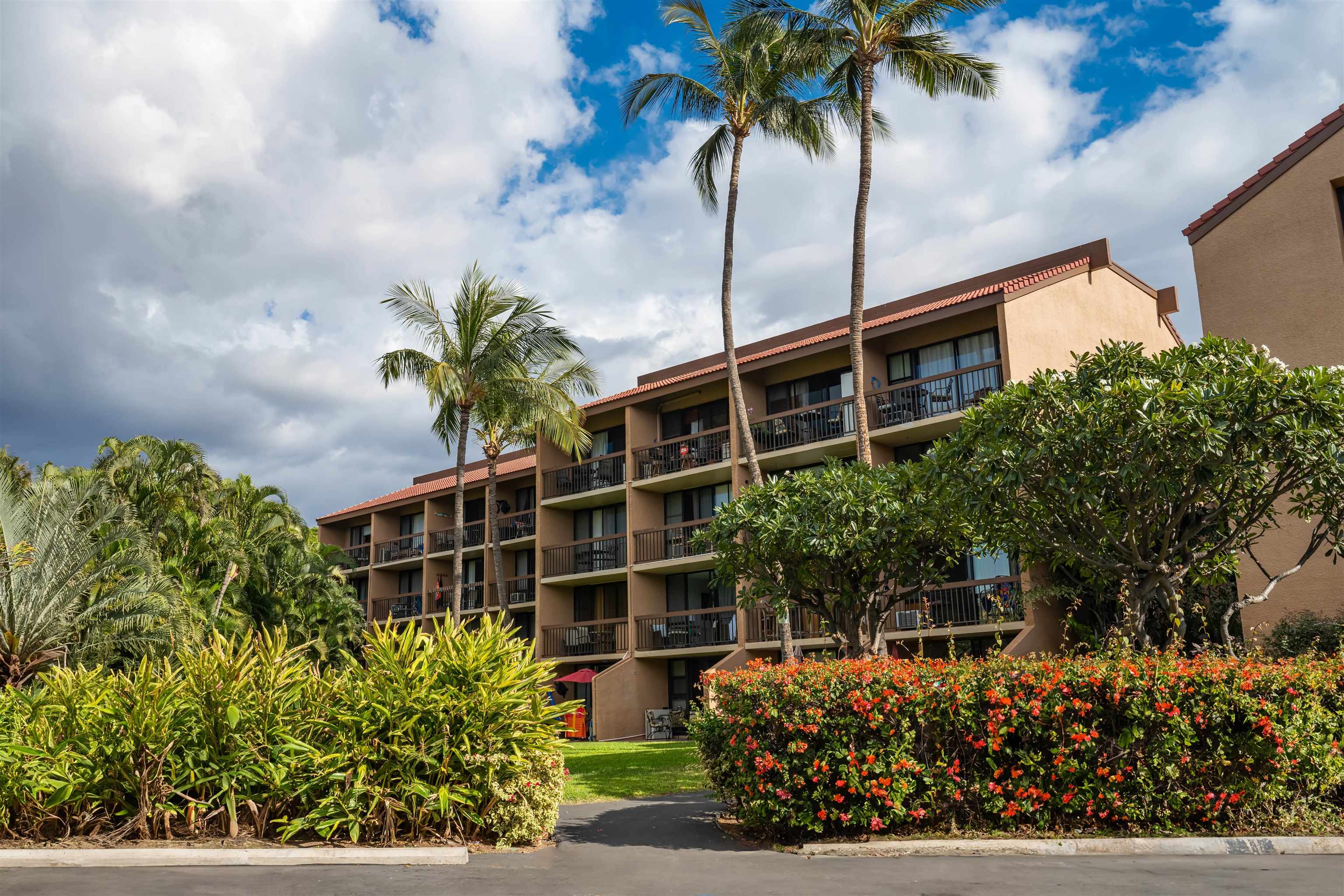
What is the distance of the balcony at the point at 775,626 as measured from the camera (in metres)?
25.5

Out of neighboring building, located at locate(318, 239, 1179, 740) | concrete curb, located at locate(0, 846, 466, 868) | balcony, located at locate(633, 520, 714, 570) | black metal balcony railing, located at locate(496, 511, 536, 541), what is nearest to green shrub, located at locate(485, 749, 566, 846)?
concrete curb, located at locate(0, 846, 466, 868)

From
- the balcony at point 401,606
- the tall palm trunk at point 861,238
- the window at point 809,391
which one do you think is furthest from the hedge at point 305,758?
the balcony at point 401,606

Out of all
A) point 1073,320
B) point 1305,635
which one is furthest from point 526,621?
point 1305,635

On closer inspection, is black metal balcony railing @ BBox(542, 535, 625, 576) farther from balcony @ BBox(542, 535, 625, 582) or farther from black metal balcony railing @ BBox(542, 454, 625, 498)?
black metal balcony railing @ BBox(542, 454, 625, 498)

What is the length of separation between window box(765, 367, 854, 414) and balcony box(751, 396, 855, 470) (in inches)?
14.5

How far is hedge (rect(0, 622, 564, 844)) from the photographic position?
9.18 m

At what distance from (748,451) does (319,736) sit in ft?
47.4

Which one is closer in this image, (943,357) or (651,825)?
(651,825)

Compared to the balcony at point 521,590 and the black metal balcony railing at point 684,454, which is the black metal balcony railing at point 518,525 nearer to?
the balcony at point 521,590

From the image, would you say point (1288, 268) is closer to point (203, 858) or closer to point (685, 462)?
point (685, 462)

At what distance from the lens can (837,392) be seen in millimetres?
27859

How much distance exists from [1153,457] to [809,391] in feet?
58.5

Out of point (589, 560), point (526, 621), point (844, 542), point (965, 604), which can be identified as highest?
point (589, 560)

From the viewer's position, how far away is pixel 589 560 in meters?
33.0
